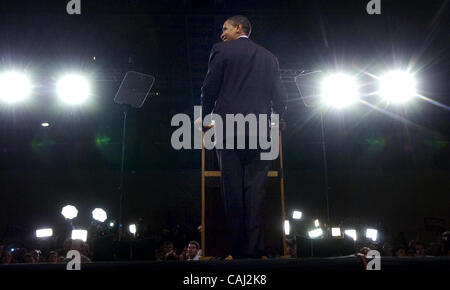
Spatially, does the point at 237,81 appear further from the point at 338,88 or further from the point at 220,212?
the point at 338,88

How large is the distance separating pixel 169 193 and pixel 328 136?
274 inches

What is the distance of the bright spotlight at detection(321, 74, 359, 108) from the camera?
817 centimetres

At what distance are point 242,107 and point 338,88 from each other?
286 inches

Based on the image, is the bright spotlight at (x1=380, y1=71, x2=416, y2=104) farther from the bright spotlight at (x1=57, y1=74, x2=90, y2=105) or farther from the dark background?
the bright spotlight at (x1=57, y1=74, x2=90, y2=105)

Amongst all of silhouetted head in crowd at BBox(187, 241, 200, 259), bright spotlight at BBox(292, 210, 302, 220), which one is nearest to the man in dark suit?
silhouetted head in crowd at BBox(187, 241, 200, 259)

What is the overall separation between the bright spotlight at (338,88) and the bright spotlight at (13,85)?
7372mm

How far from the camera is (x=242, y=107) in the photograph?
1726mm

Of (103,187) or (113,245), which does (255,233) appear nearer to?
(113,245)

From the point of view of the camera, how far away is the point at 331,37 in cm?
641

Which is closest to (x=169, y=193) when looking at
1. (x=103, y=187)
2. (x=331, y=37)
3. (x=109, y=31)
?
(x=103, y=187)

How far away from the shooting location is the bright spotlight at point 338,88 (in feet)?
26.8

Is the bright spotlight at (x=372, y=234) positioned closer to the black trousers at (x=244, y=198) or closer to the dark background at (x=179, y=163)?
the dark background at (x=179, y=163)

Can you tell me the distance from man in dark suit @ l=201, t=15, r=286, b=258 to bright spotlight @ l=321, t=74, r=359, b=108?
675 centimetres

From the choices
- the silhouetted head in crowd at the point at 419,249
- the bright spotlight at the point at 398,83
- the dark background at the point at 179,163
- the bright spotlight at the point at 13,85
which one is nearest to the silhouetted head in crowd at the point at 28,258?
the bright spotlight at the point at 13,85
